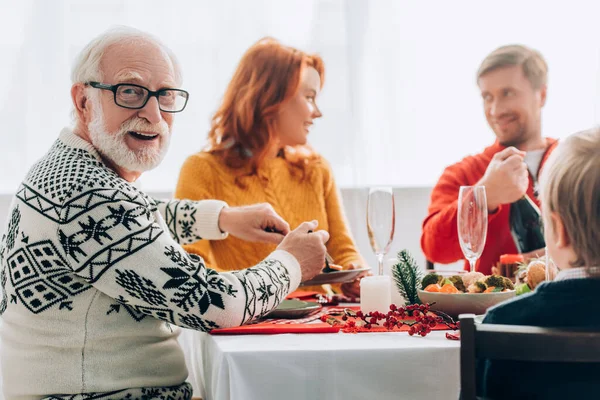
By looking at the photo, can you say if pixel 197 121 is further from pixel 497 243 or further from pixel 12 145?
pixel 497 243

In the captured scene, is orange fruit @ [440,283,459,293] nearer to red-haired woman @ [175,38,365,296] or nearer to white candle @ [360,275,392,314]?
white candle @ [360,275,392,314]

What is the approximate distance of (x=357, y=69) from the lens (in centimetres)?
389

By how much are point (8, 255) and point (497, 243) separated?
5.69 ft

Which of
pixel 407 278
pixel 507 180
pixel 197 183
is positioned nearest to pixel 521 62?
pixel 507 180

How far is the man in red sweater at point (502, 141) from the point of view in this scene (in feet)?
8.42

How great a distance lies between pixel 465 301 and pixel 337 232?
1.24 m

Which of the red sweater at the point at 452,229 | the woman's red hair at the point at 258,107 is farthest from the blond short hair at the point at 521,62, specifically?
the woman's red hair at the point at 258,107

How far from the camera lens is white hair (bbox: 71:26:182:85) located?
1.48m

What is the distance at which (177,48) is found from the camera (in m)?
3.73

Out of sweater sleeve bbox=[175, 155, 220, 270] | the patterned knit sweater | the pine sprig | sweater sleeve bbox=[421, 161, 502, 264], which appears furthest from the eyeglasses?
sweater sleeve bbox=[421, 161, 502, 264]

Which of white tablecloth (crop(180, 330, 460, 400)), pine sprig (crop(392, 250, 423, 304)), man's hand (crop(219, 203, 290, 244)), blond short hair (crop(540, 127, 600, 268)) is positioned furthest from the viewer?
man's hand (crop(219, 203, 290, 244))

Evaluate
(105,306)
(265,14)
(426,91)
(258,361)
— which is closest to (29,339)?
(105,306)

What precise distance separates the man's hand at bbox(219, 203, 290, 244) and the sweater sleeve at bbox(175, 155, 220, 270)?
1.73 ft

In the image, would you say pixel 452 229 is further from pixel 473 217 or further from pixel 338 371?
pixel 338 371
